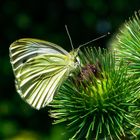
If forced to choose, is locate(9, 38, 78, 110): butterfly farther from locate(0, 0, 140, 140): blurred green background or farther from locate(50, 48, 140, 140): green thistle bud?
locate(0, 0, 140, 140): blurred green background

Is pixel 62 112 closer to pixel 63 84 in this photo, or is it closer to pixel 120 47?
pixel 63 84

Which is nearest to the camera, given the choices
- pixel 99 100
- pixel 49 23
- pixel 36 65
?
pixel 99 100

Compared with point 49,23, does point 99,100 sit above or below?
below

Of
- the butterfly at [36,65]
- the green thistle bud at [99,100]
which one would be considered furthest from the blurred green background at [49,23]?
the green thistle bud at [99,100]

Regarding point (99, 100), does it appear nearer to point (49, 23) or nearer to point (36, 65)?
point (36, 65)

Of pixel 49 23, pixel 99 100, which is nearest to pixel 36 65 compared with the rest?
pixel 99 100

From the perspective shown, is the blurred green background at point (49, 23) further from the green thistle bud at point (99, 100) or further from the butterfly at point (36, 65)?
the green thistle bud at point (99, 100)

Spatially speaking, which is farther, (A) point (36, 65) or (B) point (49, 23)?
(B) point (49, 23)

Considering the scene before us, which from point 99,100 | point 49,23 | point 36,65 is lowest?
point 99,100
